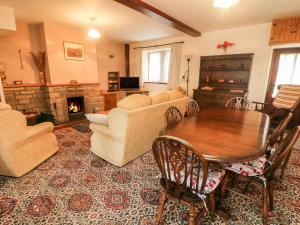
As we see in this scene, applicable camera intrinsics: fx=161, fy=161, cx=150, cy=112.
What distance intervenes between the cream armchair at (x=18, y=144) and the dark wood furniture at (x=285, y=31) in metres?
4.95

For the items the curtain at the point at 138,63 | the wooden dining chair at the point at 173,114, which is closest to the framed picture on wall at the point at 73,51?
the curtain at the point at 138,63

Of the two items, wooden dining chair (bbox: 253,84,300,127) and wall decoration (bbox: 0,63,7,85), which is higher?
wall decoration (bbox: 0,63,7,85)

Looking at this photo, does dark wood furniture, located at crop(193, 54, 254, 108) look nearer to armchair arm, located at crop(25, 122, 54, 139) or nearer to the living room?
the living room

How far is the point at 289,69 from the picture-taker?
12.4 ft

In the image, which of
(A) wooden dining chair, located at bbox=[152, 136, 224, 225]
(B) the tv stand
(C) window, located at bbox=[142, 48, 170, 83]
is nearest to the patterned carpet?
(A) wooden dining chair, located at bbox=[152, 136, 224, 225]

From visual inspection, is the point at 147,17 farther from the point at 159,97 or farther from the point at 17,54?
the point at 17,54

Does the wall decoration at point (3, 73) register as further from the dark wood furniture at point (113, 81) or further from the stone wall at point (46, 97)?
the dark wood furniture at point (113, 81)

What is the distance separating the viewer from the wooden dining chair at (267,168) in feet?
3.97

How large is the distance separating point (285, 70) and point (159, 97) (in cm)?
336

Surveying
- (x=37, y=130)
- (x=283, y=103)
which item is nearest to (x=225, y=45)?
(x=283, y=103)

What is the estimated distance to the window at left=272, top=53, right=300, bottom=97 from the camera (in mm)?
3715

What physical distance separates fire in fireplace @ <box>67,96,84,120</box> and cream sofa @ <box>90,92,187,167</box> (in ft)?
8.21

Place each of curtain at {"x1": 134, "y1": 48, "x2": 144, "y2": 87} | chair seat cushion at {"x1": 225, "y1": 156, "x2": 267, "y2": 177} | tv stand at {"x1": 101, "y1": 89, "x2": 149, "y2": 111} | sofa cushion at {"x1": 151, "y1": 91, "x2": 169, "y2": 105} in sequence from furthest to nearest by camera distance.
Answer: curtain at {"x1": 134, "y1": 48, "x2": 144, "y2": 87} → tv stand at {"x1": 101, "y1": 89, "x2": 149, "y2": 111} → sofa cushion at {"x1": 151, "y1": 91, "x2": 169, "y2": 105} → chair seat cushion at {"x1": 225, "y1": 156, "x2": 267, "y2": 177}

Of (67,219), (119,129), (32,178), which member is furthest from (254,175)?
(32,178)
